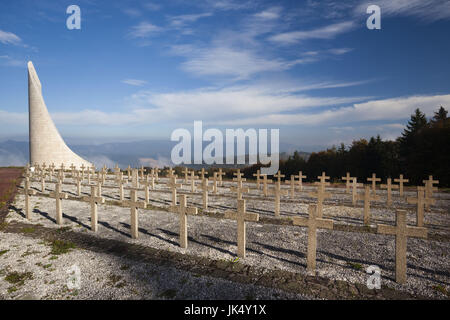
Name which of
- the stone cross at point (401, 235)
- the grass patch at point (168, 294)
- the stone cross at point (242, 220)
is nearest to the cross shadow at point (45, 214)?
the grass patch at point (168, 294)

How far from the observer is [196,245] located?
5.78 meters

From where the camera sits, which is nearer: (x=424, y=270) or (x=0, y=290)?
(x=0, y=290)

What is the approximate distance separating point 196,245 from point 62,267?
2.50m

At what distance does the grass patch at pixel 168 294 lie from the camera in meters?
3.64

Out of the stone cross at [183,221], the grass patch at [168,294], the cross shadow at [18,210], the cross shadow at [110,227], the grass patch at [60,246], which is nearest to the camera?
the grass patch at [168,294]

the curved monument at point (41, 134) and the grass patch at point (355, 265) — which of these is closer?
the grass patch at point (355, 265)

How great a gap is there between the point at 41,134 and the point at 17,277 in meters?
27.2

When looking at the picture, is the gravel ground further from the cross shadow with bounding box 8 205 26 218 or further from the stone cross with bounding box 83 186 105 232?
the stone cross with bounding box 83 186 105 232

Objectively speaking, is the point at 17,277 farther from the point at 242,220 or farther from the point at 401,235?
the point at 401,235

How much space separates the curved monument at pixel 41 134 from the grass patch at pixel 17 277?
85.1 feet

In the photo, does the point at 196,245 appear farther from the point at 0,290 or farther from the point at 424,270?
the point at 424,270

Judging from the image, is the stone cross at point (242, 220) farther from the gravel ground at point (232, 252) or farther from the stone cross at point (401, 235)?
the stone cross at point (401, 235)
